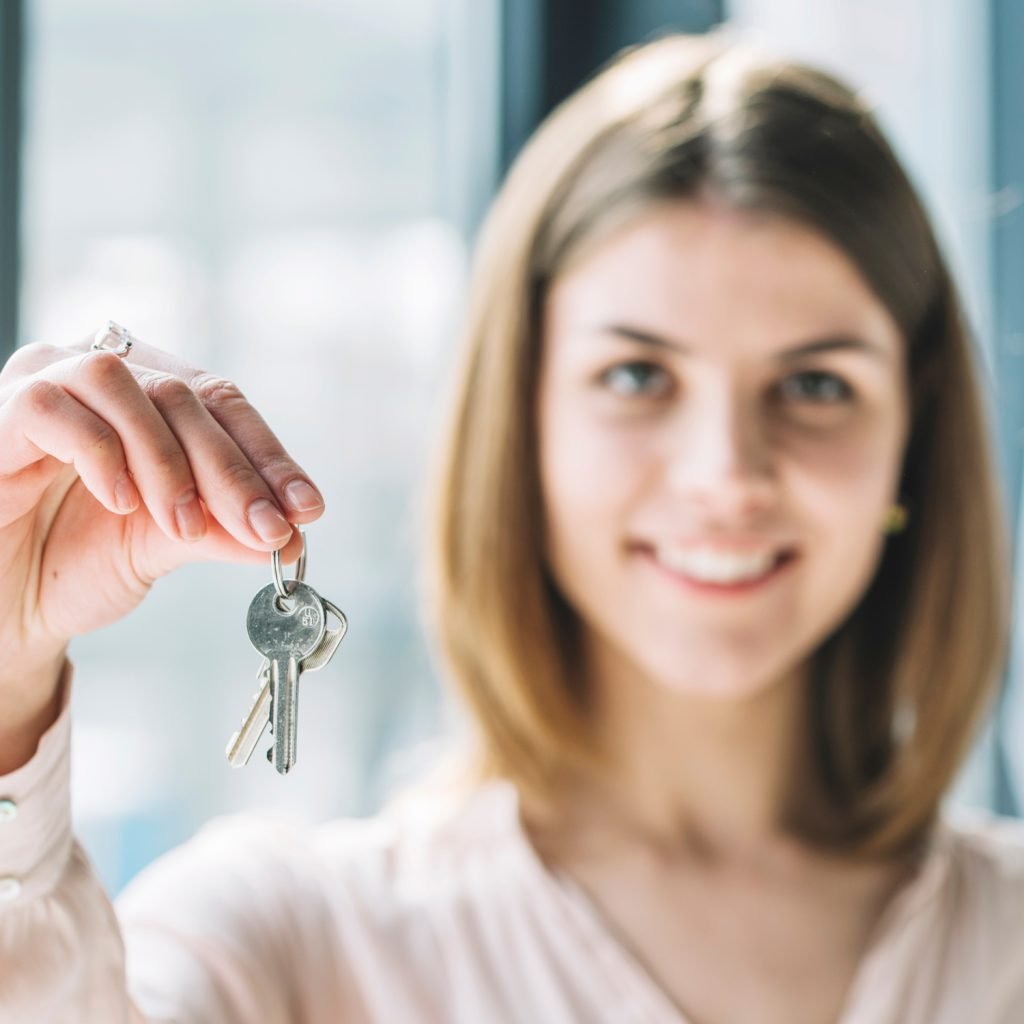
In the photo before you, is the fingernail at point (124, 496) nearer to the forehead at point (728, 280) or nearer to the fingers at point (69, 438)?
the fingers at point (69, 438)

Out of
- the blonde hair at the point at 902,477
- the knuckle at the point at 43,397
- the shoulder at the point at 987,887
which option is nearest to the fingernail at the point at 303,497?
the knuckle at the point at 43,397

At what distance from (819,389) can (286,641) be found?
1.99 feet

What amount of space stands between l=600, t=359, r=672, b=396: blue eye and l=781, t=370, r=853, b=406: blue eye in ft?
0.32

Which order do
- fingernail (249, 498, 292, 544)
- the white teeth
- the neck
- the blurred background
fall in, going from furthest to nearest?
the blurred background < the neck < the white teeth < fingernail (249, 498, 292, 544)

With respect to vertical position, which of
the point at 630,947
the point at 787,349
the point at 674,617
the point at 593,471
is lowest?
the point at 630,947

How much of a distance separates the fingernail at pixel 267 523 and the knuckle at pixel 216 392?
2.9 inches

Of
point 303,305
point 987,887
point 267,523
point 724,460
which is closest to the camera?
point 267,523

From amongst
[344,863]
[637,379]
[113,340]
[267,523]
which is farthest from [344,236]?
[267,523]

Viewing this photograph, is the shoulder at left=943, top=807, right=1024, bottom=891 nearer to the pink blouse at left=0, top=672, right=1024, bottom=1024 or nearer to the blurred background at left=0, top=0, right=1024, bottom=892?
the pink blouse at left=0, top=672, right=1024, bottom=1024

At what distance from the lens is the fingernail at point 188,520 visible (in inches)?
23.1

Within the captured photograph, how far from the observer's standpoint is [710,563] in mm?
1079

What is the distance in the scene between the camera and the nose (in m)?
1.03

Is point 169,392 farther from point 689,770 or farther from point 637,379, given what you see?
point 689,770

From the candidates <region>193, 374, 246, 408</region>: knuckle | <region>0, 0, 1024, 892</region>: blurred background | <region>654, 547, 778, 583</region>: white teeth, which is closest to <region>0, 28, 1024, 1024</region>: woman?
<region>654, 547, 778, 583</region>: white teeth
